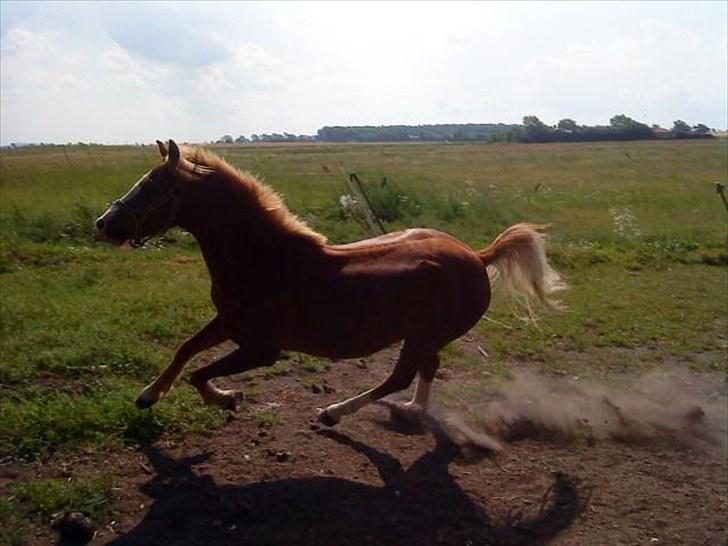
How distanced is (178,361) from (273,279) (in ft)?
2.99

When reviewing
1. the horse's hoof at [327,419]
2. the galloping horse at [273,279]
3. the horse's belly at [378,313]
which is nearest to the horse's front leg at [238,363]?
the galloping horse at [273,279]

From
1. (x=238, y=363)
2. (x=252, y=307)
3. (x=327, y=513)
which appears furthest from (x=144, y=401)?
(x=327, y=513)

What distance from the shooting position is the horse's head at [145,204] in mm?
5184

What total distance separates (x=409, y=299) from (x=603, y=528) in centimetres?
Answer: 194

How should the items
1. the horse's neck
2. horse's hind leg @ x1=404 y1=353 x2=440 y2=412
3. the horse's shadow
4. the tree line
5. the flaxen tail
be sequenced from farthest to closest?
the tree line
the flaxen tail
horse's hind leg @ x1=404 y1=353 x2=440 y2=412
the horse's neck
the horse's shadow

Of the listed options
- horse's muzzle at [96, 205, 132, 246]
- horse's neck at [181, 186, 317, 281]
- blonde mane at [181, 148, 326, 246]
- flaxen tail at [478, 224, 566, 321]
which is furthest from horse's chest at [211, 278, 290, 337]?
flaxen tail at [478, 224, 566, 321]

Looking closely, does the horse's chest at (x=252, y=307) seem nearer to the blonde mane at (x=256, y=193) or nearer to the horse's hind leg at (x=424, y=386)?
the blonde mane at (x=256, y=193)

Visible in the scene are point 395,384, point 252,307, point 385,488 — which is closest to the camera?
point 385,488

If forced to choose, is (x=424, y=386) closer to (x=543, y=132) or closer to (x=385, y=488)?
(x=385, y=488)

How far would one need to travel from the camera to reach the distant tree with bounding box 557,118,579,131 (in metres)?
80.9

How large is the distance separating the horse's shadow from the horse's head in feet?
4.92

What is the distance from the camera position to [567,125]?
81.7 meters

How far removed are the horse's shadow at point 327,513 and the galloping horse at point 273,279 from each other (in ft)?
2.50

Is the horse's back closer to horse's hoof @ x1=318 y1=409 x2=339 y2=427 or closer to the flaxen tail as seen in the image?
horse's hoof @ x1=318 y1=409 x2=339 y2=427
